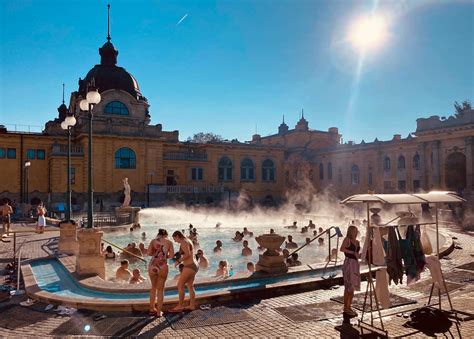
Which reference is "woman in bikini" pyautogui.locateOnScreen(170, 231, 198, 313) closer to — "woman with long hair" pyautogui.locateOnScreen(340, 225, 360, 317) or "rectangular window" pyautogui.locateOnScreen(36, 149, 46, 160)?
"woman with long hair" pyautogui.locateOnScreen(340, 225, 360, 317)

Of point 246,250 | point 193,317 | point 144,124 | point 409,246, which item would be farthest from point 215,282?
point 144,124

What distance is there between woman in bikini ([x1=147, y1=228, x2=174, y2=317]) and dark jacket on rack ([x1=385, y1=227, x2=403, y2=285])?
4.20 m

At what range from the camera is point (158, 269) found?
7.21 meters

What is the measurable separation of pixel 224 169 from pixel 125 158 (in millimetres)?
15006

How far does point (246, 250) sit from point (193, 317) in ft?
31.0

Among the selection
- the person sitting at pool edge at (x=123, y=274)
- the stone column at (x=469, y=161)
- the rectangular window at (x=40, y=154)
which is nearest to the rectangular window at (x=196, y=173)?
the rectangular window at (x=40, y=154)

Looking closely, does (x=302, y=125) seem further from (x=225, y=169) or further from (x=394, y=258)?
(x=394, y=258)

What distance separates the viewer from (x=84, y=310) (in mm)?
7629

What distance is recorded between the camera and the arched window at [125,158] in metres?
42.8

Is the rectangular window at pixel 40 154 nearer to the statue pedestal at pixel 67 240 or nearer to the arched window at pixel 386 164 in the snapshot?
the statue pedestal at pixel 67 240

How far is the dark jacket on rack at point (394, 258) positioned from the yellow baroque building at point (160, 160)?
34.3m

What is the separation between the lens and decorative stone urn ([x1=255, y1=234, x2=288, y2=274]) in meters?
9.88

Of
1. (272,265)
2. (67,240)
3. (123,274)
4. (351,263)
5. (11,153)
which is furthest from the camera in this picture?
(11,153)

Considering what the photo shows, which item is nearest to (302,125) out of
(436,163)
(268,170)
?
(268,170)
